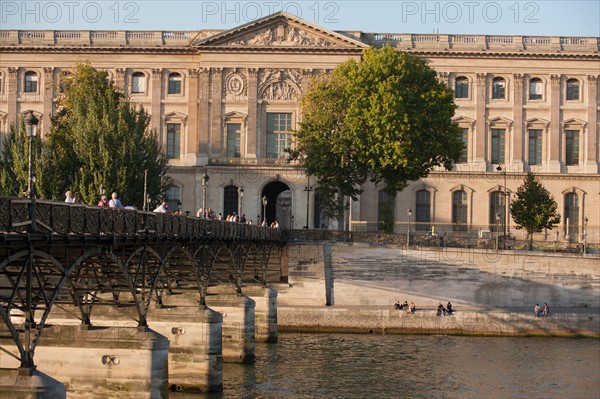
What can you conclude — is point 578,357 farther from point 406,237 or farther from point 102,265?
point 102,265

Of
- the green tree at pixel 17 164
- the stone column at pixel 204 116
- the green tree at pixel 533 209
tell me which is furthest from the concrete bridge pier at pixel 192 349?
the stone column at pixel 204 116

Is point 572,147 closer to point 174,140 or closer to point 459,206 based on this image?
point 459,206

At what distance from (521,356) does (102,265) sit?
1323 inches

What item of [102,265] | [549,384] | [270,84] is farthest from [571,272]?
[102,265]

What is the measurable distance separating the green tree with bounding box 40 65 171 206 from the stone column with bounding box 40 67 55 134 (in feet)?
80.3

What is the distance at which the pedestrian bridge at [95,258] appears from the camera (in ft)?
91.5

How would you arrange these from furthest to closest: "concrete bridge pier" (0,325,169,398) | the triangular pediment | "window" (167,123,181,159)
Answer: "window" (167,123,181,159) < the triangular pediment < "concrete bridge pier" (0,325,169,398)

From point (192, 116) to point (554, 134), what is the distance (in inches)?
1259

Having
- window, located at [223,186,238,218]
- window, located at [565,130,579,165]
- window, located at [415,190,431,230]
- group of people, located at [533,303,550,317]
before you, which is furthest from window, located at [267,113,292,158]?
group of people, located at [533,303,550,317]

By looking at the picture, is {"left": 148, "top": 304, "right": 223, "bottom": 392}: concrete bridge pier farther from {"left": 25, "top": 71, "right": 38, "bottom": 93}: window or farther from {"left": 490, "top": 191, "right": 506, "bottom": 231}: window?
{"left": 25, "top": 71, "right": 38, "bottom": 93}: window

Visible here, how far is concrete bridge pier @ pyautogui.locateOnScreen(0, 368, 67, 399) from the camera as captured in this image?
2778 centimetres

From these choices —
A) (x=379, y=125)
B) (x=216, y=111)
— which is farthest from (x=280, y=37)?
(x=379, y=125)

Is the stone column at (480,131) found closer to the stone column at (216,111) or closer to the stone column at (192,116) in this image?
the stone column at (216,111)

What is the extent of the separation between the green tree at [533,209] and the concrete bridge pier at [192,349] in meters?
52.2
